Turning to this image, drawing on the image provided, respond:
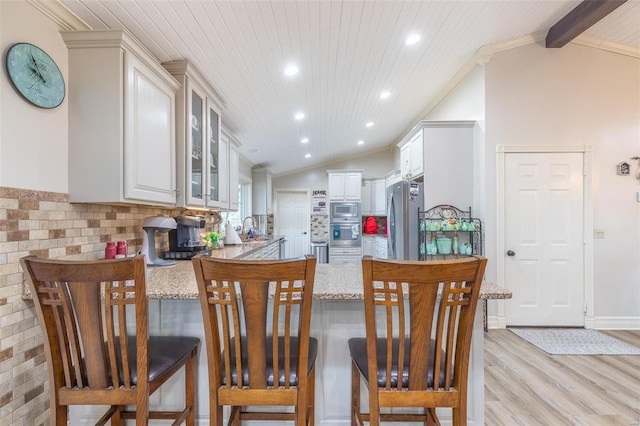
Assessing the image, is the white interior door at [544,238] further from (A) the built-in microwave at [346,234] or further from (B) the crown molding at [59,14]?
(B) the crown molding at [59,14]

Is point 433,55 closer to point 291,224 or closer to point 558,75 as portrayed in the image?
point 558,75

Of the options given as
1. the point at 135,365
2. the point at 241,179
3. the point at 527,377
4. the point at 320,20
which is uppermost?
the point at 320,20

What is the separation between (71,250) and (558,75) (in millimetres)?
4771

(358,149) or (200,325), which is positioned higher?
(358,149)

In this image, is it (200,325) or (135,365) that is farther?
(200,325)

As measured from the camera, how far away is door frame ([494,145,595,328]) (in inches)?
133

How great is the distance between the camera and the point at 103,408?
5.00 ft

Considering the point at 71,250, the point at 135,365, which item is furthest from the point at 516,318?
the point at 71,250

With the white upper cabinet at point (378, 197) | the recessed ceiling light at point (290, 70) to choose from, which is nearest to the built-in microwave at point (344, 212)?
the white upper cabinet at point (378, 197)

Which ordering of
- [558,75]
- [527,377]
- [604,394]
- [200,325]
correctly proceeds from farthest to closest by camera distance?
1. [558,75]
2. [527,377]
3. [604,394]
4. [200,325]

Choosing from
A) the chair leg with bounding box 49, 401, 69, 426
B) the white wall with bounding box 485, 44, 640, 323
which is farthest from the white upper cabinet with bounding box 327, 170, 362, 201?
the chair leg with bounding box 49, 401, 69, 426

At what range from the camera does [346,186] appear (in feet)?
21.3

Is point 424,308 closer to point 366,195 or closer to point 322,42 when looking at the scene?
point 322,42

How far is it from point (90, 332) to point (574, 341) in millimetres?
3926
